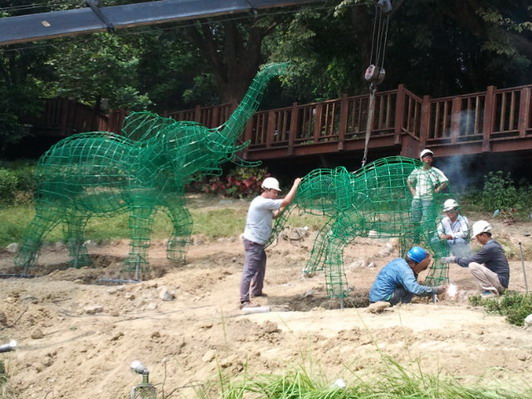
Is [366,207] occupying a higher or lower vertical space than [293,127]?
lower

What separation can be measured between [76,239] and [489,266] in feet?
22.3

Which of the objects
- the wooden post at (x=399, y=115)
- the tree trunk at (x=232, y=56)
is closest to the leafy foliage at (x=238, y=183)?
the tree trunk at (x=232, y=56)

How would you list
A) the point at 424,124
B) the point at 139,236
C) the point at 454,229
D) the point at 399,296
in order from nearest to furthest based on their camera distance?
the point at 399,296, the point at 454,229, the point at 139,236, the point at 424,124

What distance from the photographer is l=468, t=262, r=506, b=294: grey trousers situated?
882 centimetres

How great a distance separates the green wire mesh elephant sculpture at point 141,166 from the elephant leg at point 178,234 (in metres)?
0.05

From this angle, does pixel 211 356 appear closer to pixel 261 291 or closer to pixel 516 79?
pixel 261 291

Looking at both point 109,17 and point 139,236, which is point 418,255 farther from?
point 109,17

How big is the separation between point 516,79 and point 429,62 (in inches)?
97.0

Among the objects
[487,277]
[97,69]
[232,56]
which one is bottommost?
[487,277]

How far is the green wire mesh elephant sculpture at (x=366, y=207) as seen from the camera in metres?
9.16

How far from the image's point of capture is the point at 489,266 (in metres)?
8.99

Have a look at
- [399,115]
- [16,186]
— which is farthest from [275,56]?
[16,186]

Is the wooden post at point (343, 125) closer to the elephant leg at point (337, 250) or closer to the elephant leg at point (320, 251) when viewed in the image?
the elephant leg at point (320, 251)

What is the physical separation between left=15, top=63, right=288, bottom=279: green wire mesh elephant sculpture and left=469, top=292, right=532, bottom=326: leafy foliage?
5.08 meters
